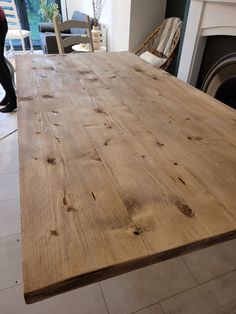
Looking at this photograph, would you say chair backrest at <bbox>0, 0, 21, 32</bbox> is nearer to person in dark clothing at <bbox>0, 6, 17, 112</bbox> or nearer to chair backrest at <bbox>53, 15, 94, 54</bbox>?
person in dark clothing at <bbox>0, 6, 17, 112</bbox>

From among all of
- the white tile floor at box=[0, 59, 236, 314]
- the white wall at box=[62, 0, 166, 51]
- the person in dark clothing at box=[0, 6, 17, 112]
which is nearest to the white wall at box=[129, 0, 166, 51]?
the white wall at box=[62, 0, 166, 51]

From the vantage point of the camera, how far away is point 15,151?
2.03 meters

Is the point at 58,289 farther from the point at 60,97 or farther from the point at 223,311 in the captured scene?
the point at 223,311

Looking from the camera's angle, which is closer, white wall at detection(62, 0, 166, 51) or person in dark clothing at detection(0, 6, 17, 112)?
person in dark clothing at detection(0, 6, 17, 112)

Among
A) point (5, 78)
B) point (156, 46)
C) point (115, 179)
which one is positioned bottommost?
point (5, 78)

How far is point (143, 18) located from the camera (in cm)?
312

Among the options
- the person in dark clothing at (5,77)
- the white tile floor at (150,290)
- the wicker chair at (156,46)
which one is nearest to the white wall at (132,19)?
the wicker chair at (156,46)

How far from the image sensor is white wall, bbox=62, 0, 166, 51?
119 inches

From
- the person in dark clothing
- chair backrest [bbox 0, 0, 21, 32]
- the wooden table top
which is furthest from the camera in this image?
chair backrest [bbox 0, 0, 21, 32]

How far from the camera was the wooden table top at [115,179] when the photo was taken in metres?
0.45

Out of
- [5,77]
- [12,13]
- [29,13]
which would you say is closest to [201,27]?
[5,77]

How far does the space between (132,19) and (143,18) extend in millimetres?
173

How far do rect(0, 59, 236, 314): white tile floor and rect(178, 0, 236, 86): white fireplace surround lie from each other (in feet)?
5.14

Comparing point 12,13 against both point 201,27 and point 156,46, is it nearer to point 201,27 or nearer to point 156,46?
point 156,46
